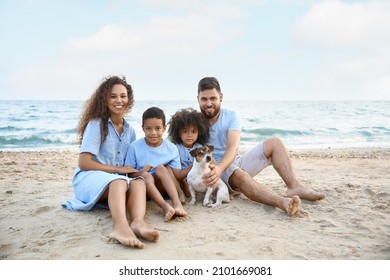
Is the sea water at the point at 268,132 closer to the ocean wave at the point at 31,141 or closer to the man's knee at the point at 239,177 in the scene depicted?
the ocean wave at the point at 31,141

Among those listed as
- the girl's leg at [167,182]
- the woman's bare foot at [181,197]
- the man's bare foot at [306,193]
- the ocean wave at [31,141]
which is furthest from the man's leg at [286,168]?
the ocean wave at [31,141]

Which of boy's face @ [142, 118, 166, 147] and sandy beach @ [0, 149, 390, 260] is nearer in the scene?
sandy beach @ [0, 149, 390, 260]

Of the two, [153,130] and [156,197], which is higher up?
[153,130]

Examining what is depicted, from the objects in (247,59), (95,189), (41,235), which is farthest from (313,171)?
(41,235)

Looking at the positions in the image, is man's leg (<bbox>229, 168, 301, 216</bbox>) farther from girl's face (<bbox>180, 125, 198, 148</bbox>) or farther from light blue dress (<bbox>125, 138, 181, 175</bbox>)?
light blue dress (<bbox>125, 138, 181, 175</bbox>)

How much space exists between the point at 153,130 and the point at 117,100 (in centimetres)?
50

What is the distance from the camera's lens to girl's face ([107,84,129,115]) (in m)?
3.91

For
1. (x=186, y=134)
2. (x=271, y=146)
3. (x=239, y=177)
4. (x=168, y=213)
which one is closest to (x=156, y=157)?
(x=186, y=134)

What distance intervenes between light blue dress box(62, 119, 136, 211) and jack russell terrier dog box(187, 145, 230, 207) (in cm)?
76

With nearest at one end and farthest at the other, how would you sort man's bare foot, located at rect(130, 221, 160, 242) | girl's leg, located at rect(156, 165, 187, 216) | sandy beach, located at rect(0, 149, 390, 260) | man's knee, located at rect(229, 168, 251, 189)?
sandy beach, located at rect(0, 149, 390, 260)
man's bare foot, located at rect(130, 221, 160, 242)
girl's leg, located at rect(156, 165, 187, 216)
man's knee, located at rect(229, 168, 251, 189)

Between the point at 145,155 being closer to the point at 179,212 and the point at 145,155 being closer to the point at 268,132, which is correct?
the point at 179,212

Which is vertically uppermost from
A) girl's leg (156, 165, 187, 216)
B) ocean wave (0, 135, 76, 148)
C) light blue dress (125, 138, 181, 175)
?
light blue dress (125, 138, 181, 175)

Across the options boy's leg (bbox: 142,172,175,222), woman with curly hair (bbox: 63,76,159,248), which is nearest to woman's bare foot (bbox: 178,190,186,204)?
boy's leg (bbox: 142,172,175,222)

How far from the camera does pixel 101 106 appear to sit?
3941mm
